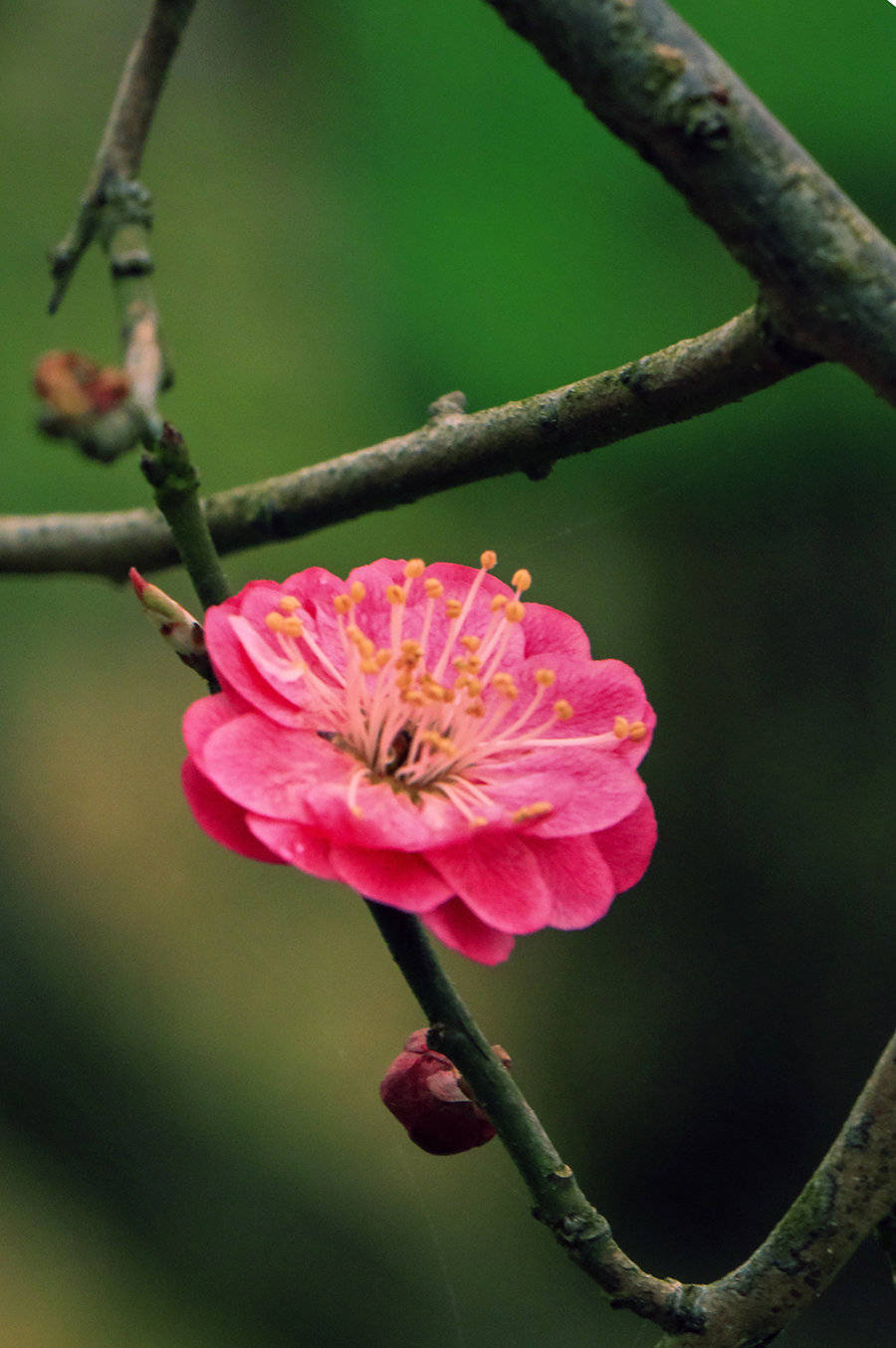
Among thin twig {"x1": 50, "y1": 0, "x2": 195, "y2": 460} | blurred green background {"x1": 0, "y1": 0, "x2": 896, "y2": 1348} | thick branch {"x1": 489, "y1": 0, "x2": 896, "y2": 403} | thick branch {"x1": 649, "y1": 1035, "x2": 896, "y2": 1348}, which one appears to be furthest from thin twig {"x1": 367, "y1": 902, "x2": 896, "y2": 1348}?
blurred green background {"x1": 0, "y1": 0, "x2": 896, "y2": 1348}

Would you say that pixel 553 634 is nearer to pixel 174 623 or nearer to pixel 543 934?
pixel 174 623

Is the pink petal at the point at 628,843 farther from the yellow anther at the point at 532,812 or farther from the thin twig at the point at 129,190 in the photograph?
the thin twig at the point at 129,190

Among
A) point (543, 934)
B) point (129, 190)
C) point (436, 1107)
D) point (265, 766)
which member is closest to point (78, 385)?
point (265, 766)

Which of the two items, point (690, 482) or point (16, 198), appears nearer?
point (690, 482)

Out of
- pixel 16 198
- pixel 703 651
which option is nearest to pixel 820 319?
pixel 703 651

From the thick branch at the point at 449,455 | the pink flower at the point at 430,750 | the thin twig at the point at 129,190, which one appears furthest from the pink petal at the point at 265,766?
the thin twig at the point at 129,190

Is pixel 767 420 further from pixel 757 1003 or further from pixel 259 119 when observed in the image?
pixel 259 119
